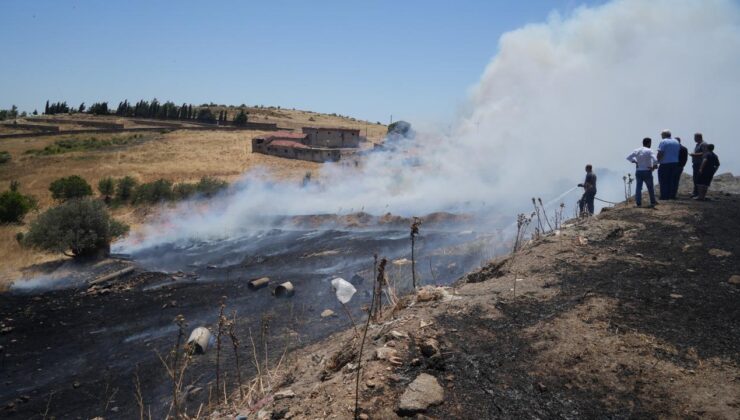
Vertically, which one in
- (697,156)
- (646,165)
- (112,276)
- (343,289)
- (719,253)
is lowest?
(112,276)

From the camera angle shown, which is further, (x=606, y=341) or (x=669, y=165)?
(x=669, y=165)

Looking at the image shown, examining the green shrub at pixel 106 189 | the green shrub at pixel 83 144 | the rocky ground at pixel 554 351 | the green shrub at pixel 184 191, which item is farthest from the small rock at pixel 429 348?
the green shrub at pixel 83 144

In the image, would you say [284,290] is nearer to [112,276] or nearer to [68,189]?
[112,276]

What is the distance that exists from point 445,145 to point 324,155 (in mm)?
11954

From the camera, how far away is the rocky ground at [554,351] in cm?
348

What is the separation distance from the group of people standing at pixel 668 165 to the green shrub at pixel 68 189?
2678 cm

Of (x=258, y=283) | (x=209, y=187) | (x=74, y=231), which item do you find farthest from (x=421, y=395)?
(x=209, y=187)

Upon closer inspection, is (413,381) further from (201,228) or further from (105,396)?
(201,228)

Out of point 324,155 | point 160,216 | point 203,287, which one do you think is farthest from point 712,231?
point 324,155

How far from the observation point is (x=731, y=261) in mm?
5953

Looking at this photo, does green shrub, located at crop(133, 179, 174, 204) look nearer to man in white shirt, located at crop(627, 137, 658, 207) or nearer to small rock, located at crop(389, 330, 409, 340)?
man in white shirt, located at crop(627, 137, 658, 207)

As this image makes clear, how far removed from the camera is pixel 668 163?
30.1 feet

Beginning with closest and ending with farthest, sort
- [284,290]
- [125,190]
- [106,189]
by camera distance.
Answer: [284,290]
[125,190]
[106,189]

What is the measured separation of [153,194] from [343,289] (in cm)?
1864
